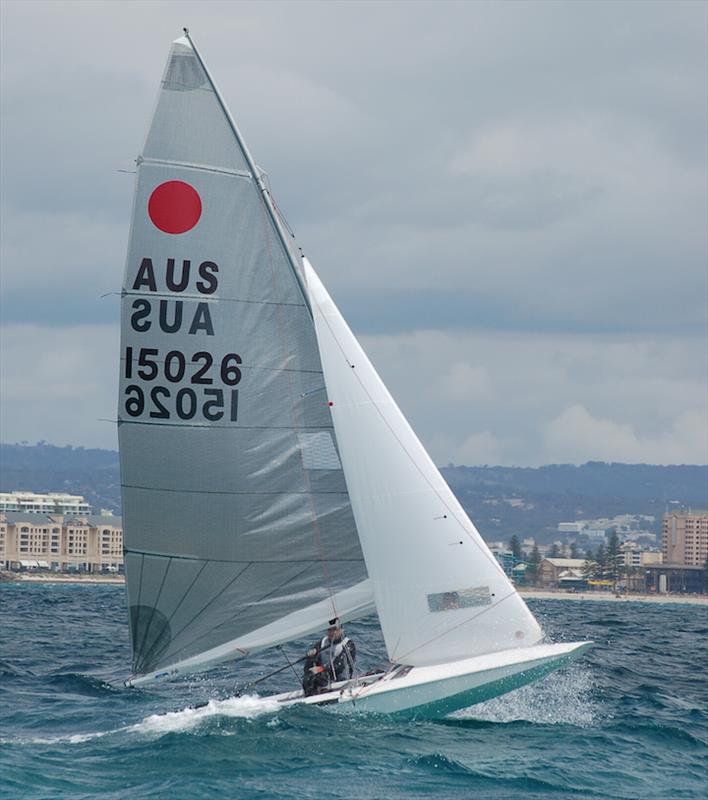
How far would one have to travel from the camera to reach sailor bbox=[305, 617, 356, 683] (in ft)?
69.7

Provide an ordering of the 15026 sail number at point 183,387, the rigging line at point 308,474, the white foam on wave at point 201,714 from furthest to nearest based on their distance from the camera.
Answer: the rigging line at point 308,474 < the 15026 sail number at point 183,387 < the white foam on wave at point 201,714

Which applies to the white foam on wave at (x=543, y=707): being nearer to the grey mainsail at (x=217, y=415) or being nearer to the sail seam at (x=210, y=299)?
the grey mainsail at (x=217, y=415)

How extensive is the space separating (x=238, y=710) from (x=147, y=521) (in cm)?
313

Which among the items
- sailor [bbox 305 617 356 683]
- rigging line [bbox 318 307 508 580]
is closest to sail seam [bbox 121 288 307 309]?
rigging line [bbox 318 307 508 580]

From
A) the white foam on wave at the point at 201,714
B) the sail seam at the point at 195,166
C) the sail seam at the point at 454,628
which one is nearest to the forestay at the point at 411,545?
the sail seam at the point at 454,628

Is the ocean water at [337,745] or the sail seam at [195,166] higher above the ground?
the sail seam at [195,166]

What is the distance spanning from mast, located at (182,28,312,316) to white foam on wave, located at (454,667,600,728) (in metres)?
6.65

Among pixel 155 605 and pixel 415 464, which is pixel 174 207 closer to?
pixel 415 464

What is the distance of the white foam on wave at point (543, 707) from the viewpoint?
70.0ft

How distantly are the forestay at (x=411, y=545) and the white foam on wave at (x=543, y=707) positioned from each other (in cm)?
113

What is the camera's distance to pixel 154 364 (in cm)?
2119

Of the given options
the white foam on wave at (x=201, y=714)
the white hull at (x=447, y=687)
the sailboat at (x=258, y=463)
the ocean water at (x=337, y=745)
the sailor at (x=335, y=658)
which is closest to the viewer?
the ocean water at (x=337, y=745)

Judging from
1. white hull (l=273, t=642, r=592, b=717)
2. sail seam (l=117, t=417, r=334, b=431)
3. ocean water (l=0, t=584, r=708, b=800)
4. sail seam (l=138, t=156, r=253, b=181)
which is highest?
sail seam (l=138, t=156, r=253, b=181)

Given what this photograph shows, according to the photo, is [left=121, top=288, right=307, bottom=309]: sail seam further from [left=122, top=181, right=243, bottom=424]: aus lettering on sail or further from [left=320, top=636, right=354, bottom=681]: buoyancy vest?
[left=320, top=636, right=354, bottom=681]: buoyancy vest
